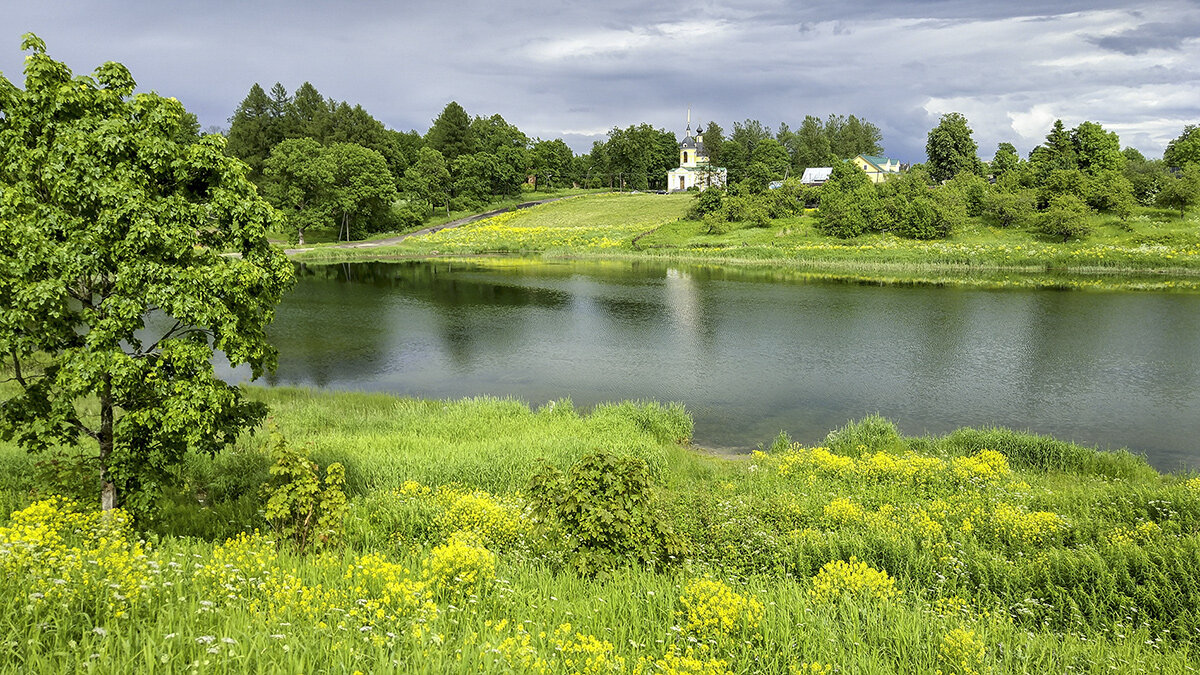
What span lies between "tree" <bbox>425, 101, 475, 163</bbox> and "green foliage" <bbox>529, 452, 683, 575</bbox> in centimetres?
13001

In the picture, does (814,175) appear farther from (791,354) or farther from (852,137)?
(791,354)

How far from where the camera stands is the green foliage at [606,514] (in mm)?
8445

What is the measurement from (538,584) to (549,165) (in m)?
148

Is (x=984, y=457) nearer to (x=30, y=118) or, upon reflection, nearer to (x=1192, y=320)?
(x=30, y=118)

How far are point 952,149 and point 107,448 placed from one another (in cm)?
11614

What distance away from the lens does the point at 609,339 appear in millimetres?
34938

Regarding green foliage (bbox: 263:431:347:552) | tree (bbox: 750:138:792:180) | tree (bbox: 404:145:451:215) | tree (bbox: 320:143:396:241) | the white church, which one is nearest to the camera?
green foliage (bbox: 263:431:347:552)

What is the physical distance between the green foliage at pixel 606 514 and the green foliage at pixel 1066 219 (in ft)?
265

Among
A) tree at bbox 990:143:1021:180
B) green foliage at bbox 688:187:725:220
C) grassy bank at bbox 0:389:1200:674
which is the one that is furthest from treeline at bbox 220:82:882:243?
grassy bank at bbox 0:389:1200:674

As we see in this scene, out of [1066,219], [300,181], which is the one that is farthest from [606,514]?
[300,181]

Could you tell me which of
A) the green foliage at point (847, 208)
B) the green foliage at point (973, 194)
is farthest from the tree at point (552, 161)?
the green foliage at point (973, 194)

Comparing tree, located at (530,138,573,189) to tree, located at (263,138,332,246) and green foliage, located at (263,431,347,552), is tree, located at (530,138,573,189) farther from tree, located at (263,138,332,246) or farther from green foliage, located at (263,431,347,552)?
green foliage, located at (263,431,347,552)

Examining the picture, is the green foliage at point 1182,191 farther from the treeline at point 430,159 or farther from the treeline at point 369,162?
the treeline at point 369,162

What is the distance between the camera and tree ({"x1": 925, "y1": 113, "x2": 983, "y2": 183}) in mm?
100375
